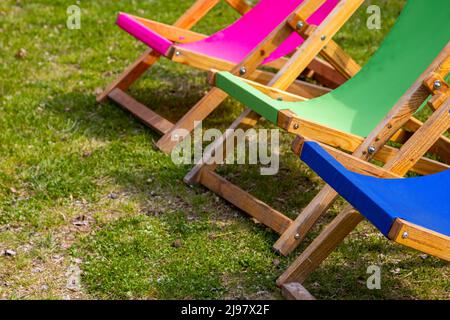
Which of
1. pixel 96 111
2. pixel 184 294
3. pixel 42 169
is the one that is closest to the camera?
pixel 184 294

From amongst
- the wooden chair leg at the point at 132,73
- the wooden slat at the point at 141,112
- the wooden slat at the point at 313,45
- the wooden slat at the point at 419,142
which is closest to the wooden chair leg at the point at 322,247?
the wooden slat at the point at 419,142

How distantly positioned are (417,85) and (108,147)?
1922mm

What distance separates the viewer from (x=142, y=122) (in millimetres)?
5309

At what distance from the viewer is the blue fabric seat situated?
3.06 metres

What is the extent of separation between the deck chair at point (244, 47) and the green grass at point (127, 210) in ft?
0.63

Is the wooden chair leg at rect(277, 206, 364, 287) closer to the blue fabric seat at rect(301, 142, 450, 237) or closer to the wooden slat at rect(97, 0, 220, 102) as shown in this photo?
the blue fabric seat at rect(301, 142, 450, 237)

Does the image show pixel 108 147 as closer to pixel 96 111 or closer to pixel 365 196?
pixel 96 111

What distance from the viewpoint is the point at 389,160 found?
371cm

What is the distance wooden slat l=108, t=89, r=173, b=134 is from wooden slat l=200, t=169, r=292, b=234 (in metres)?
0.64

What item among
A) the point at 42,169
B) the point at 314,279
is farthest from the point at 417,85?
the point at 42,169

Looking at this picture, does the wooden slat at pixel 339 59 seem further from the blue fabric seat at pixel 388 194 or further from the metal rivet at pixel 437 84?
the blue fabric seat at pixel 388 194

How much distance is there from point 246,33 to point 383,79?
1.12 metres

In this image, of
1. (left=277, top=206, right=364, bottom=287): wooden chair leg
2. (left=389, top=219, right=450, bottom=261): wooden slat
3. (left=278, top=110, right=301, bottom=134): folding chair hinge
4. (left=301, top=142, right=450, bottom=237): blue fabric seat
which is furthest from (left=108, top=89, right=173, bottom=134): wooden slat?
(left=389, top=219, right=450, bottom=261): wooden slat

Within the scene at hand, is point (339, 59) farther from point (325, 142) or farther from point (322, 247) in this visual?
point (322, 247)
